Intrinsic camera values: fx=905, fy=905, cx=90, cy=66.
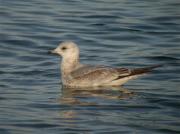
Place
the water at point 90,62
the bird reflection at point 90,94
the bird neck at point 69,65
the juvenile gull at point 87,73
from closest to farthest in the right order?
the water at point 90,62
the bird reflection at point 90,94
the juvenile gull at point 87,73
the bird neck at point 69,65

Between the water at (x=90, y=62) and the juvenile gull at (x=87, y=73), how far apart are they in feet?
0.74

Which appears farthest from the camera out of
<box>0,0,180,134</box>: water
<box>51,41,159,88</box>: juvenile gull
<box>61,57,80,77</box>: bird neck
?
<box>61,57,80,77</box>: bird neck

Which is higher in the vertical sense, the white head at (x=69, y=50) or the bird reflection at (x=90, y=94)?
the white head at (x=69, y=50)

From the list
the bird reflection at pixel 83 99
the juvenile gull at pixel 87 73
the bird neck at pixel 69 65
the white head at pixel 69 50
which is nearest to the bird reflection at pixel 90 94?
the bird reflection at pixel 83 99

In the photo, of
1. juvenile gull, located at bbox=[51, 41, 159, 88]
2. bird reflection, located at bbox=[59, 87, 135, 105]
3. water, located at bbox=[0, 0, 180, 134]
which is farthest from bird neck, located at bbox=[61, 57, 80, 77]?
bird reflection, located at bbox=[59, 87, 135, 105]

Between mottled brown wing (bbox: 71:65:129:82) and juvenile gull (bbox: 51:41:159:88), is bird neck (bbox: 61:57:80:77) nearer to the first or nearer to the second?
juvenile gull (bbox: 51:41:159:88)

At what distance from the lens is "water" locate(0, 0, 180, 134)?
46.2 ft

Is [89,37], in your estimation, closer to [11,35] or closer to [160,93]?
[11,35]

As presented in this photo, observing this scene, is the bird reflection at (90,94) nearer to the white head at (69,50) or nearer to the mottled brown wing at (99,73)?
the mottled brown wing at (99,73)

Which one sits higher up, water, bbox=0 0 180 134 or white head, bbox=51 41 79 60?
white head, bbox=51 41 79 60

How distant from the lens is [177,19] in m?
25.3

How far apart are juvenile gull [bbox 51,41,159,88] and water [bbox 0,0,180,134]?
8.9 inches

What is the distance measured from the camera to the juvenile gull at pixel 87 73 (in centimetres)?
1697

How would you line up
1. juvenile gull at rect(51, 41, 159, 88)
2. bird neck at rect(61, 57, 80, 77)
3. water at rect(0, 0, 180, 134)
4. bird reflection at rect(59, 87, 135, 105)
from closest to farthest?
water at rect(0, 0, 180, 134)
bird reflection at rect(59, 87, 135, 105)
juvenile gull at rect(51, 41, 159, 88)
bird neck at rect(61, 57, 80, 77)
